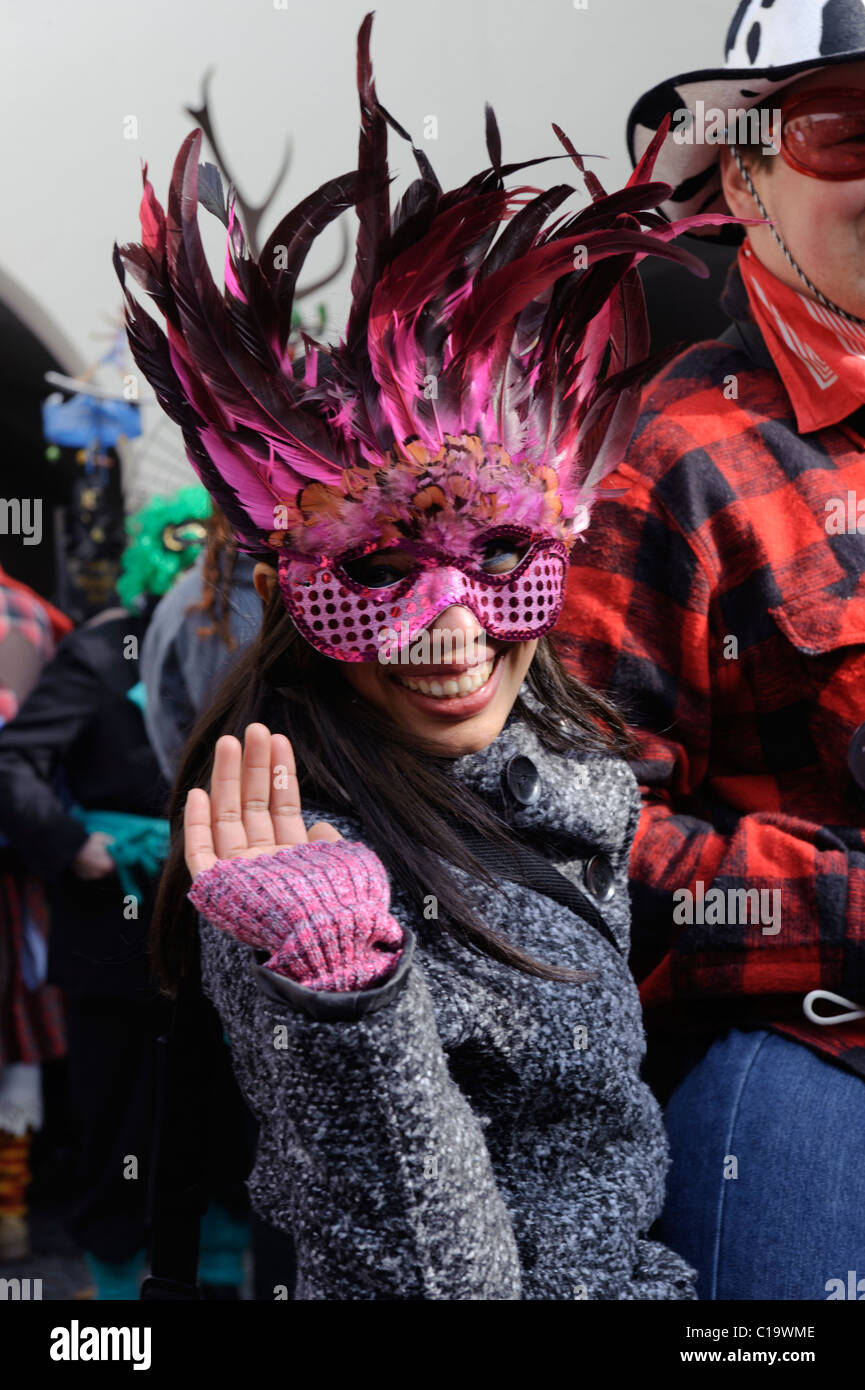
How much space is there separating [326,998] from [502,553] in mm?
559

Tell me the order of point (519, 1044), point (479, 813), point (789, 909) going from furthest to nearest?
point (789, 909) < point (479, 813) < point (519, 1044)

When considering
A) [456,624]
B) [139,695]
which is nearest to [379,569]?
[456,624]

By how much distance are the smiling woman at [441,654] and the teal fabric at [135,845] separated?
1.98 m

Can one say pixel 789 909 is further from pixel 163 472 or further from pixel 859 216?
pixel 163 472

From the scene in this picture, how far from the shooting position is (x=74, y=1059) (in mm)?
3707

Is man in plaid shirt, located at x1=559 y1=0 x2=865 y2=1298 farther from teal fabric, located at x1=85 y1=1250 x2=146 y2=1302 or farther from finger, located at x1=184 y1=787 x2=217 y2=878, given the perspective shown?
teal fabric, located at x1=85 y1=1250 x2=146 y2=1302

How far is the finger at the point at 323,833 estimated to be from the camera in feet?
4.65

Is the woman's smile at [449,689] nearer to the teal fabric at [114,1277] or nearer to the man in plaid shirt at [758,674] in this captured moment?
the man in plaid shirt at [758,674]

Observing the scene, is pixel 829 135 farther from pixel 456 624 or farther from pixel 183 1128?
pixel 183 1128

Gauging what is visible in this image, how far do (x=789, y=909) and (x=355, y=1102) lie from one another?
69cm

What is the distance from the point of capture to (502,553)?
61.5 inches

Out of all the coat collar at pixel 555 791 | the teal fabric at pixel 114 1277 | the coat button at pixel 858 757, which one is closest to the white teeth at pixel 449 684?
the coat collar at pixel 555 791
